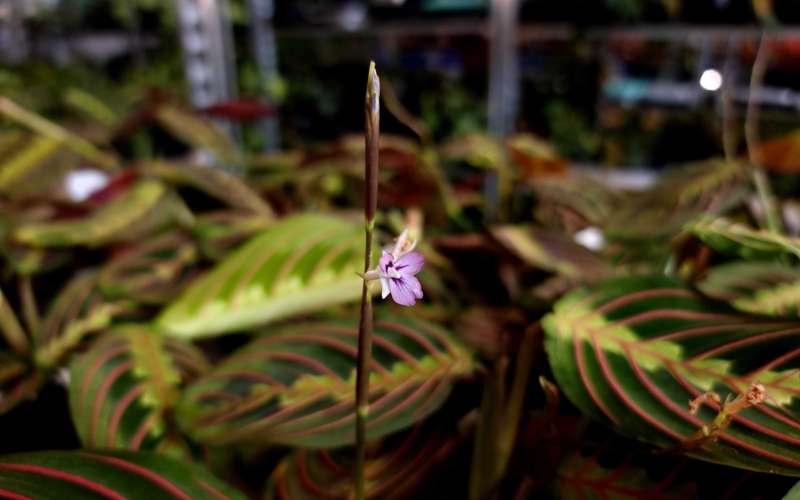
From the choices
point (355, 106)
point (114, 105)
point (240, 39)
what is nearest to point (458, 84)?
point (355, 106)

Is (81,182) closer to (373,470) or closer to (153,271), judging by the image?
(153,271)

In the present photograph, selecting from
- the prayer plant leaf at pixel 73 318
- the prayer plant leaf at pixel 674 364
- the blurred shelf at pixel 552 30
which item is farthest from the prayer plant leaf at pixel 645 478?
the blurred shelf at pixel 552 30

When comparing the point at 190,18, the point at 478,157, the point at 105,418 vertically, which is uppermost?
the point at 190,18

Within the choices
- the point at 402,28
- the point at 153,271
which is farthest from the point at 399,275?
the point at 402,28

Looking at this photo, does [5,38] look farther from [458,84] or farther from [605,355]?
[605,355]

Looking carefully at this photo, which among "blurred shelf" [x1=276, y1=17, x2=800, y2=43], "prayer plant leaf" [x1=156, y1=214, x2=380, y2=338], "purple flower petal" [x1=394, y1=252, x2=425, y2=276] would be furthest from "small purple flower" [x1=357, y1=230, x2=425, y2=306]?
"blurred shelf" [x1=276, y1=17, x2=800, y2=43]

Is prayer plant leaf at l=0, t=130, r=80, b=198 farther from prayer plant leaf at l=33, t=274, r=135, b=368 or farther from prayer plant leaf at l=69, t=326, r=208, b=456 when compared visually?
prayer plant leaf at l=69, t=326, r=208, b=456
